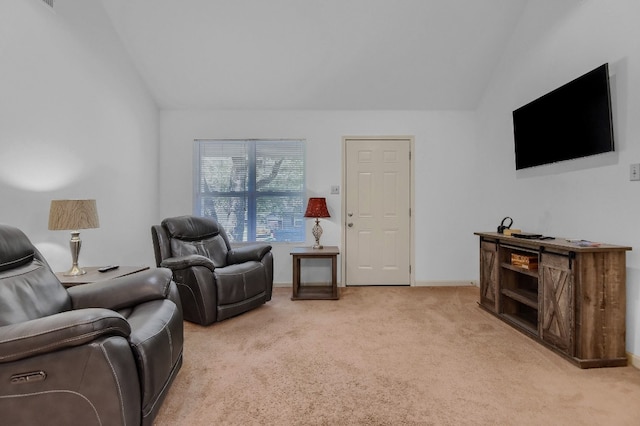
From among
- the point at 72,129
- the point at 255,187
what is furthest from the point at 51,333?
the point at 255,187

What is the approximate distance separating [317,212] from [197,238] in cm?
135

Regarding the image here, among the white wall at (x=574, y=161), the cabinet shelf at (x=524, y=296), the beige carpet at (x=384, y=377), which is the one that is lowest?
the beige carpet at (x=384, y=377)

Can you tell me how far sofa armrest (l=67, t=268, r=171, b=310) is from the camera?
180cm

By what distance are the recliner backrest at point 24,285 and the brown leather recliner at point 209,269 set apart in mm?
1102

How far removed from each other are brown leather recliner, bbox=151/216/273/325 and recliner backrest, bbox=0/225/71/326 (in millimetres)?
1102

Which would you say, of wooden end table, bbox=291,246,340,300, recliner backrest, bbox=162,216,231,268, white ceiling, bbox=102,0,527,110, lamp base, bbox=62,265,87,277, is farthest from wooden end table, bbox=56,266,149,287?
white ceiling, bbox=102,0,527,110

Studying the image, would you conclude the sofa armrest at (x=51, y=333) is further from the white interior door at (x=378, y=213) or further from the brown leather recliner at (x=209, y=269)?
the white interior door at (x=378, y=213)

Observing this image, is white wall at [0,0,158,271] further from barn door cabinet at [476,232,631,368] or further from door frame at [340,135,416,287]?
barn door cabinet at [476,232,631,368]

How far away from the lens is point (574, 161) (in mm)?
2730

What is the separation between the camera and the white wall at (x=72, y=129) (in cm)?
228

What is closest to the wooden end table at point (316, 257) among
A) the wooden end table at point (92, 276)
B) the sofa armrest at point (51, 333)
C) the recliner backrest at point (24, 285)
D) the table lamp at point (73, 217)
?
the wooden end table at point (92, 276)

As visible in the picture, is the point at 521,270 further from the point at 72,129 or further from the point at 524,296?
the point at 72,129

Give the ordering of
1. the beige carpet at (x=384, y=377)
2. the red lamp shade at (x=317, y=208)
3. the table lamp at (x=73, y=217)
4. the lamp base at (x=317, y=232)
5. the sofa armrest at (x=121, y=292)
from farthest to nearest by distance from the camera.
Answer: the lamp base at (x=317, y=232) < the red lamp shade at (x=317, y=208) < the table lamp at (x=73, y=217) < the sofa armrest at (x=121, y=292) < the beige carpet at (x=384, y=377)

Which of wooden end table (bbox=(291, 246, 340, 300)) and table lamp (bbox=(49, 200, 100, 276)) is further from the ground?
table lamp (bbox=(49, 200, 100, 276))
